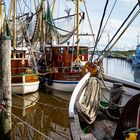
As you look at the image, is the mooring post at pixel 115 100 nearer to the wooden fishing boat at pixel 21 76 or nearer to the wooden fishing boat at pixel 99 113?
the wooden fishing boat at pixel 99 113

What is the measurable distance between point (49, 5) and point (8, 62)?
1519 cm

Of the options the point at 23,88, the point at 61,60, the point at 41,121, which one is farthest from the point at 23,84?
the point at 41,121

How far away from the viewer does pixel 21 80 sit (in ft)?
51.1

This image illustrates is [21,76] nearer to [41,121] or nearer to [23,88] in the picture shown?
[23,88]

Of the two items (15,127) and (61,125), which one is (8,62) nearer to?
(15,127)

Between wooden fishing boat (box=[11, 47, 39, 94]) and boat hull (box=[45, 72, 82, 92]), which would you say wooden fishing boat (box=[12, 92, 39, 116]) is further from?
boat hull (box=[45, 72, 82, 92])

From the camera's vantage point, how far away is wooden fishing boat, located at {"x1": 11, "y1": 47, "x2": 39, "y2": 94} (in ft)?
50.9

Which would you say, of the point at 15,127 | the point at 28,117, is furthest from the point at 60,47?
the point at 15,127

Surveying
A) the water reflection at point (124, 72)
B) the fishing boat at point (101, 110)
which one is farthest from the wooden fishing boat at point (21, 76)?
the fishing boat at point (101, 110)

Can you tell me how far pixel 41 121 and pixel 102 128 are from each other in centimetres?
530

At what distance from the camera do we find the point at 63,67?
18.3 meters

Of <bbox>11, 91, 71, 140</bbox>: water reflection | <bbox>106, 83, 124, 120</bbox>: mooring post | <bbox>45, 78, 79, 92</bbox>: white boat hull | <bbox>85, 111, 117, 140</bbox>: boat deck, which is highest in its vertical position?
<bbox>106, 83, 124, 120</bbox>: mooring post

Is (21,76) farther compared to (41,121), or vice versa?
(21,76)

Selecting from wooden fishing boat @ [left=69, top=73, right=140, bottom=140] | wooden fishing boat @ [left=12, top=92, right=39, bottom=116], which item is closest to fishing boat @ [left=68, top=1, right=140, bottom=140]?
wooden fishing boat @ [left=69, top=73, right=140, bottom=140]
